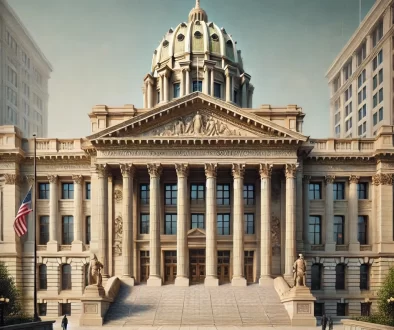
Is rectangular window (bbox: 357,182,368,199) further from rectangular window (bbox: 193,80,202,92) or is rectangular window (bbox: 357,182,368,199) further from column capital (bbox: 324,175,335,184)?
rectangular window (bbox: 193,80,202,92)

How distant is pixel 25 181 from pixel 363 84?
56024 mm

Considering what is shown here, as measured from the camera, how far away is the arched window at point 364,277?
57013 mm

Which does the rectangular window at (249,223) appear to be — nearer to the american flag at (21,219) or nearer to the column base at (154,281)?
the column base at (154,281)

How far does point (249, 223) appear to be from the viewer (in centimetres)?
5634

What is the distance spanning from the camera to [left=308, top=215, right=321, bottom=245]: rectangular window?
57.6 meters

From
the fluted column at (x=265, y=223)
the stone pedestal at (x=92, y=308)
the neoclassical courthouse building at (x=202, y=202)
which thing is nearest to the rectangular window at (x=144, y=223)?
the neoclassical courthouse building at (x=202, y=202)

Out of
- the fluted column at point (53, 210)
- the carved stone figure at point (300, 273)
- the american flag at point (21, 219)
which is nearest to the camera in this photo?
the american flag at point (21, 219)

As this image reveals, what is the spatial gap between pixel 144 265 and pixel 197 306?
10622 mm

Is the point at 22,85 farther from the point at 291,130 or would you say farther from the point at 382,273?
the point at 382,273

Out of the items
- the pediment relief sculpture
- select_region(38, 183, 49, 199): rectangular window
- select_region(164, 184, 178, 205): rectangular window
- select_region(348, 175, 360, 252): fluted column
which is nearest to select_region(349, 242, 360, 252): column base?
select_region(348, 175, 360, 252): fluted column

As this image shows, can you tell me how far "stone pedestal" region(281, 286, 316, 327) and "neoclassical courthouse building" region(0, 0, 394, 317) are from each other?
23.1 feet

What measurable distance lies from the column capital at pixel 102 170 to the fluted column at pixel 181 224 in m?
6.92

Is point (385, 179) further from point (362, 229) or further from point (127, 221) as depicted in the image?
point (127, 221)

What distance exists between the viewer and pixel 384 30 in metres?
75.2
